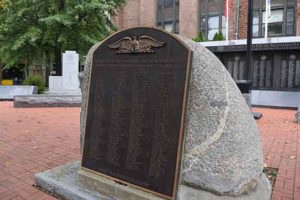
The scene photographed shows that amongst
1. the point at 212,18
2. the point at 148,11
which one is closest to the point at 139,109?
the point at 212,18

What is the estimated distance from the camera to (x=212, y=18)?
1013 inches

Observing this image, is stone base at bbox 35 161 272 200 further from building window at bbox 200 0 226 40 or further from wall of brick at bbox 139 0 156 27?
wall of brick at bbox 139 0 156 27

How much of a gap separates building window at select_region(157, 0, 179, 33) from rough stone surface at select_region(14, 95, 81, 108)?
16.2 metres

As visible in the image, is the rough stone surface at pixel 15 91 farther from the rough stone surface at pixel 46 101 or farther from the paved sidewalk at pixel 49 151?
the paved sidewalk at pixel 49 151

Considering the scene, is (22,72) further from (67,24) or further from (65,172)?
(65,172)

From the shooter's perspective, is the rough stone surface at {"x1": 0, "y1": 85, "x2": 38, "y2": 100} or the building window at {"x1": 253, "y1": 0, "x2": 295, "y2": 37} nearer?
the rough stone surface at {"x1": 0, "y1": 85, "x2": 38, "y2": 100}

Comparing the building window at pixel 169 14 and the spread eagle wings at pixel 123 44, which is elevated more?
the building window at pixel 169 14

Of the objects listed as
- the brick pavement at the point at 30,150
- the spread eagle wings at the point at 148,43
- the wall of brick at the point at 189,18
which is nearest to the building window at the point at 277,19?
the wall of brick at the point at 189,18

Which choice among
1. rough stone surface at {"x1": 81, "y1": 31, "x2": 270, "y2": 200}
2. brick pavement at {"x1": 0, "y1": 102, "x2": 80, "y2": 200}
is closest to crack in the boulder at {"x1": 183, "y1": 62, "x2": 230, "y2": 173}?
rough stone surface at {"x1": 81, "y1": 31, "x2": 270, "y2": 200}

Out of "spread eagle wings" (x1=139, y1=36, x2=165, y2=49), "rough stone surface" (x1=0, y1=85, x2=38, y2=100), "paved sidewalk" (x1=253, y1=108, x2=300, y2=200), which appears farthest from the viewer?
"rough stone surface" (x1=0, y1=85, x2=38, y2=100)

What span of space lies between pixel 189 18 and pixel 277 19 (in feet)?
23.6

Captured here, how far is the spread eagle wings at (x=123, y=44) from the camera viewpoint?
3298 millimetres

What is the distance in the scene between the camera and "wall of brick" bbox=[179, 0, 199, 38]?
26422mm

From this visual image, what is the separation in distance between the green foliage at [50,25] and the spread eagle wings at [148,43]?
16485mm
